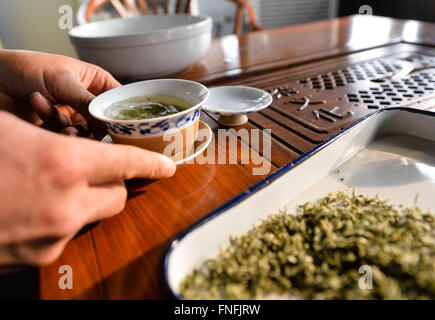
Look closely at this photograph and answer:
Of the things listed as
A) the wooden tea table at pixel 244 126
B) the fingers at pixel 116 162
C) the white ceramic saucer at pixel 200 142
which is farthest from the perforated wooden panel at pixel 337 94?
the fingers at pixel 116 162

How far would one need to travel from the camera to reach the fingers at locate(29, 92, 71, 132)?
56 cm

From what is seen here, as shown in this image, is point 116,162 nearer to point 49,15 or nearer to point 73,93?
point 73,93

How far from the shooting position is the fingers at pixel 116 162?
346mm

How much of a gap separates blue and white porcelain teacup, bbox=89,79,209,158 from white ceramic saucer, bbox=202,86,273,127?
8 centimetres

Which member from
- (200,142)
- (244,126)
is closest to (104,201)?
(200,142)

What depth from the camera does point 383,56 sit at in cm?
97

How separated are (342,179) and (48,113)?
1.69 feet

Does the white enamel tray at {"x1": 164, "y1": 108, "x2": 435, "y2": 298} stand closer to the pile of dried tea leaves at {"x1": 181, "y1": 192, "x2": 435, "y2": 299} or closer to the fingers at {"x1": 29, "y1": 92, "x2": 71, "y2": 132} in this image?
the pile of dried tea leaves at {"x1": 181, "y1": 192, "x2": 435, "y2": 299}

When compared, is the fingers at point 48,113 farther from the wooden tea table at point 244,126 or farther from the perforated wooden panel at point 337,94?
the perforated wooden panel at point 337,94

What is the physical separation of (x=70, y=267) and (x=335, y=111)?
0.54 metres

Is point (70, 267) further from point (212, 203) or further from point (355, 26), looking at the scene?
point (355, 26)

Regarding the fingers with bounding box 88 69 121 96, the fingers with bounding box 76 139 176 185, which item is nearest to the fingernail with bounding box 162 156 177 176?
the fingers with bounding box 76 139 176 185

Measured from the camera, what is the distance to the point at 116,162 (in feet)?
1.21
